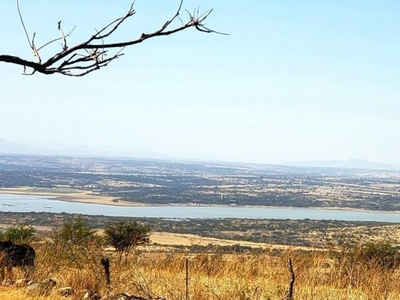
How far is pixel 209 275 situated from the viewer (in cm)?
854

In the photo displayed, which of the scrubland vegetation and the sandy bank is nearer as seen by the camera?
the scrubland vegetation

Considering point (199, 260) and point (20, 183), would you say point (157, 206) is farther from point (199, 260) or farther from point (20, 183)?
point (199, 260)

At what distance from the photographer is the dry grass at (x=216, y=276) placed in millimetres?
6676

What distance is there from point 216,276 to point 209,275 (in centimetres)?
48

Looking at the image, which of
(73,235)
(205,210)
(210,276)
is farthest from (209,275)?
(205,210)

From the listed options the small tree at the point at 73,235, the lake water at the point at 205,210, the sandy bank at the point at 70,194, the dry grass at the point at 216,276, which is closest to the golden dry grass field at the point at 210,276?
the dry grass at the point at 216,276

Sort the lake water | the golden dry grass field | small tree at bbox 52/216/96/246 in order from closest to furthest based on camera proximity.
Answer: the golden dry grass field → small tree at bbox 52/216/96/246 → the lake water

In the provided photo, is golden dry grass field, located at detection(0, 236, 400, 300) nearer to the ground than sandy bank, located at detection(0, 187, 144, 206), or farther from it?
farther from it

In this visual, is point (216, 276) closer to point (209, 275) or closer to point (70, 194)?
point (209, 275)

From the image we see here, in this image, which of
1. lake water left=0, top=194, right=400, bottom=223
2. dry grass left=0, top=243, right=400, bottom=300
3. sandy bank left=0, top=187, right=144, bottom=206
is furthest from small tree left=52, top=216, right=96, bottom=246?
sandy bank left=0, top=187, right=144, bottom=206

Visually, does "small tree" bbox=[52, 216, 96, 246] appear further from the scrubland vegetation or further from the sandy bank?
the sandy bank

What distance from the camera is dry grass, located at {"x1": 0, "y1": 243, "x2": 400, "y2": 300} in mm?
6676

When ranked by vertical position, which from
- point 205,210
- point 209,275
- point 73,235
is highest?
point 209,275

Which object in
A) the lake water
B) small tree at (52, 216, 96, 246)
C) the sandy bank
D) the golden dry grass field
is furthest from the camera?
the sandy bank
